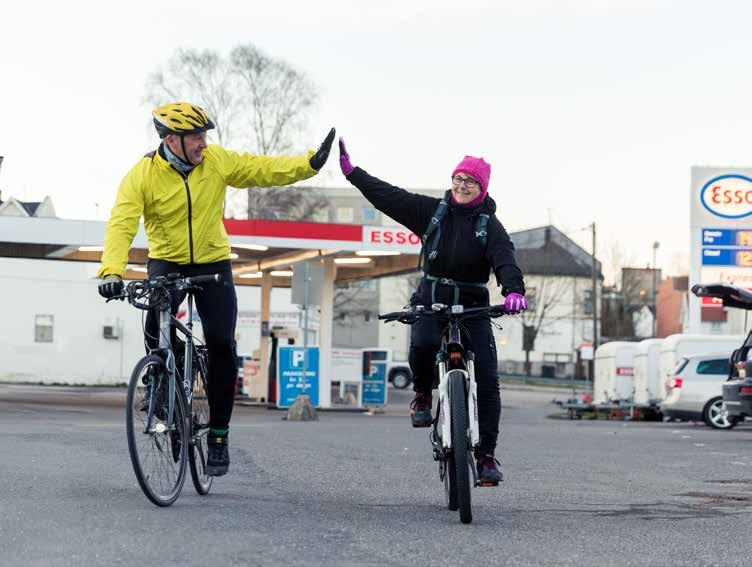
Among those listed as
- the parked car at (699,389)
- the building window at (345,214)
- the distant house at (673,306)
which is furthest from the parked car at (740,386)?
the building window at (345,214)

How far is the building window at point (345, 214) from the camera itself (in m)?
110

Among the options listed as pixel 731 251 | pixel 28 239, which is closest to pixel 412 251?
pixel 28 239

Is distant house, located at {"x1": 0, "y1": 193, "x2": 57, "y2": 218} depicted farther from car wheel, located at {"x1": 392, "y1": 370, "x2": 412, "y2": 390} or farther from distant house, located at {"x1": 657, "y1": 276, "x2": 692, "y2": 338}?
distant house, located at {"x1": 657, "y1": 276, "x2": 692, "y2": 338}

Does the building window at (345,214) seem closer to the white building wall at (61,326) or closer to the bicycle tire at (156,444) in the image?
the white building wall at (61,326)

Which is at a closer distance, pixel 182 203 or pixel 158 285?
pixel 158 285

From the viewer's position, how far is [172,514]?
6473mm

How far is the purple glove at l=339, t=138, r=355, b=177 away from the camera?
25.7 feet

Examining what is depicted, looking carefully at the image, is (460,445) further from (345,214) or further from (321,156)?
(345,214)

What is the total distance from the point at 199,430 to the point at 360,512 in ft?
3.21

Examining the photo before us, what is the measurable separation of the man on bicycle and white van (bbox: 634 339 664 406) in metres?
24.3

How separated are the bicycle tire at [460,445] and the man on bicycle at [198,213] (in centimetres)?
125

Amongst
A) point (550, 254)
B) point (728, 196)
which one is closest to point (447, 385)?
point (728, 196)

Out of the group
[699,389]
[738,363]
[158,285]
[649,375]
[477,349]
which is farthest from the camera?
[649,375]

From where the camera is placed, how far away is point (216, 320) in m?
7.27
